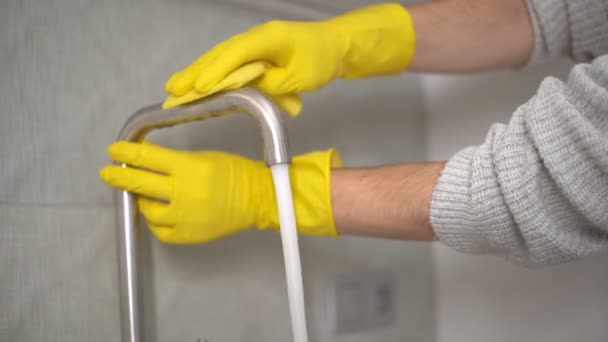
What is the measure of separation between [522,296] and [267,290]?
439 mm

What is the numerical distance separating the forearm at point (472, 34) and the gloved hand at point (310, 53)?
0.15ft

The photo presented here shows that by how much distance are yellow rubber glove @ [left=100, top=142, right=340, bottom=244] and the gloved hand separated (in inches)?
3.2

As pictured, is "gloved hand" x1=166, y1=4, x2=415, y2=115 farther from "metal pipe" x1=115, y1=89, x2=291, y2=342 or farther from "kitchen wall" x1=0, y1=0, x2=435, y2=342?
"kitchen wall" x1=0, y1=0, x2=435, y2=342

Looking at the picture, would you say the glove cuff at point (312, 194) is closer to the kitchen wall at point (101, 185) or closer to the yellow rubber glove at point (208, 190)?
the yellow rubber glove at point (208, 190)

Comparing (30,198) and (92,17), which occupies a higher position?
(92,17)

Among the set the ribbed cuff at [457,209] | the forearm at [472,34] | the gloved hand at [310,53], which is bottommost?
the ribbed cuff at [457,209]

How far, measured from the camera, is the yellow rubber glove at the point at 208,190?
0.56 m

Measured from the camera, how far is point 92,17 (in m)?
0.64

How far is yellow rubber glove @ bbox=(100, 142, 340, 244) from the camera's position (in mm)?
562

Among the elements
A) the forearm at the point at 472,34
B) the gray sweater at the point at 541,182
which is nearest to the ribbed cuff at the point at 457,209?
the gray sweater at the point at 541,182

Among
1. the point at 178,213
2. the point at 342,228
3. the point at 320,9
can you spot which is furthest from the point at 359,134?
the point at 178,213

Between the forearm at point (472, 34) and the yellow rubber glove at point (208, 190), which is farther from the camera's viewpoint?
the forearm at point (472, 34)

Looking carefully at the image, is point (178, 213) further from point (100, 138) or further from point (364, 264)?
point (364, 264)

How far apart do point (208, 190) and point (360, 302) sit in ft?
1.36
